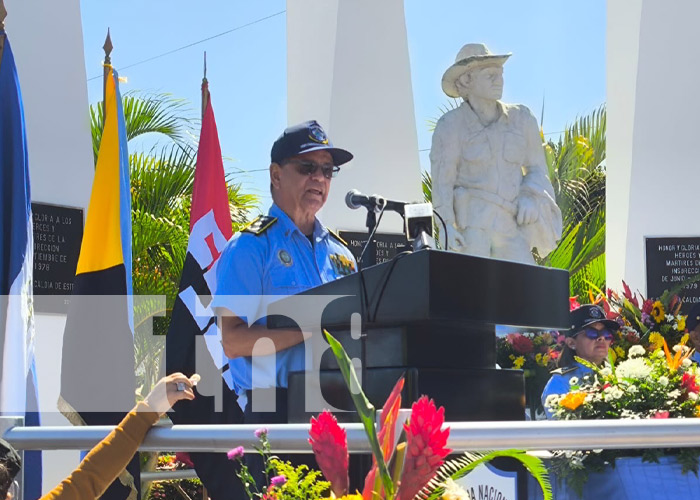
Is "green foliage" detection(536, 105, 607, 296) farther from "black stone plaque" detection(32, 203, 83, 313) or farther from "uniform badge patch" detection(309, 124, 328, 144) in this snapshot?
"uniform badge patch" detection(309, 124, 328, 144)

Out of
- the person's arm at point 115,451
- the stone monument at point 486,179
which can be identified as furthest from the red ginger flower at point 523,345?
the person's arm at point 115,451

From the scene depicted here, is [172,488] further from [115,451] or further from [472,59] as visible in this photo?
[115,451]

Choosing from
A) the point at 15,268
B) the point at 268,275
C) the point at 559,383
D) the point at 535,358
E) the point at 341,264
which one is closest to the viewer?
the point at 268,275

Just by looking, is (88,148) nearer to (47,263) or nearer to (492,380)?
(47,263)

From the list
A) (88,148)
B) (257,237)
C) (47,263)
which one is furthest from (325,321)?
(88,148)

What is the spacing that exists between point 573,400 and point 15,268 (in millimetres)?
2457

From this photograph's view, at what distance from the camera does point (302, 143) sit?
10.8ft

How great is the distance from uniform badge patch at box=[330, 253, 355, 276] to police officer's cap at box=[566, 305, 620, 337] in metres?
2.35

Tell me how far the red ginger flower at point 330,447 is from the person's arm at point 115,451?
3.66 feet

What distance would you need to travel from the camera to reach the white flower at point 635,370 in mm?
→ 3024

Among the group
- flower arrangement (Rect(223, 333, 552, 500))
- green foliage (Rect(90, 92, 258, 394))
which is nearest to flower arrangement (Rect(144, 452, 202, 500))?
green foliage (Rect(90, 92, 258, 394))

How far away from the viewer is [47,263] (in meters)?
5.81

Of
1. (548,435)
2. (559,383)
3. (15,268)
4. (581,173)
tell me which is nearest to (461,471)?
(548,435)

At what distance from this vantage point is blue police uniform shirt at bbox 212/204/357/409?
300 centimetres
